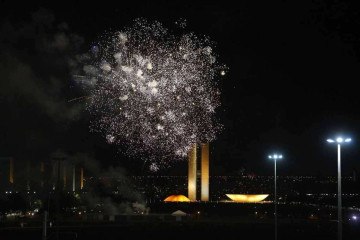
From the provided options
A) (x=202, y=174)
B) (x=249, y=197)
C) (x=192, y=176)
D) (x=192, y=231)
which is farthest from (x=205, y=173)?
(x=192, y=231)

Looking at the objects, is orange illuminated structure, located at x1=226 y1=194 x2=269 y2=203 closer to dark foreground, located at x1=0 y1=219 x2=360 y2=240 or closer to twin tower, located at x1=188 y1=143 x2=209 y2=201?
twin tower, located at x1=188 y1=143 x2=209 y2=201

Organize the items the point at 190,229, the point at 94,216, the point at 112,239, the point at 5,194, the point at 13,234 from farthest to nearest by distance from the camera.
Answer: the point at 5,194
the point at 94,216
the point at 190,229
the point at 13,234
the point at 112,239

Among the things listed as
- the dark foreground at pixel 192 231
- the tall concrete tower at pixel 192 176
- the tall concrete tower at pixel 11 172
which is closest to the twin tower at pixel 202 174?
the tall concrete tower at pixel 192 176

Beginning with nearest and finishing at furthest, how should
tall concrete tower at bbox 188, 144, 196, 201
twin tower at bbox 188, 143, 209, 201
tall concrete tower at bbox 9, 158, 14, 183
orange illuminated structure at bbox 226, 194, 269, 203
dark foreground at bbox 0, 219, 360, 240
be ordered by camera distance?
dark foreground at bbox 0, 219, 360, 240 → tall concrete tower at bbox 9, 158, 14, 183 → twin tower at bbox 188, 143, 209, 201 → tall concrete tower at bbox 188, 144, 196, 201 → orange illuminated structure at bbox 226, 194, 269, 203

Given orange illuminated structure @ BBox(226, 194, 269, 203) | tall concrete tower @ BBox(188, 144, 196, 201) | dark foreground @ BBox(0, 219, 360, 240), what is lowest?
dark foreground @ BBox(0, 219, 360, 240)

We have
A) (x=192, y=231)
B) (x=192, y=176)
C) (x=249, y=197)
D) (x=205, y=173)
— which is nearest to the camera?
(x=192, y=231)

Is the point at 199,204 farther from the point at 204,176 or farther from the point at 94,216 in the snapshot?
the point at 94,216

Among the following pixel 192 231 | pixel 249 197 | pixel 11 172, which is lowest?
pixel 192 231

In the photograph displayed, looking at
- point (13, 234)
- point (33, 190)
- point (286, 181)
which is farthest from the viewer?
point (286, 181)

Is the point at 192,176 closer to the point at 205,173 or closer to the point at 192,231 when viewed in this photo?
the point at 205,173

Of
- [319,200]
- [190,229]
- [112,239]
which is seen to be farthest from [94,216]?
[319,200]

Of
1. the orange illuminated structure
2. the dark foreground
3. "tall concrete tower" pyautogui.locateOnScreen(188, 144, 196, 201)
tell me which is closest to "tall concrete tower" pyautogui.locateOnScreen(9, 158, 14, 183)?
"tall concrete tower" pyautogui.locateOnScreen(188, 144, 196, 201)
